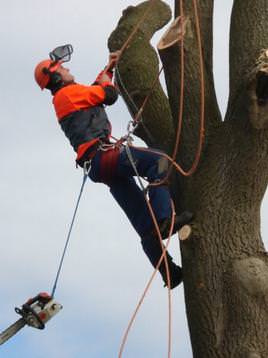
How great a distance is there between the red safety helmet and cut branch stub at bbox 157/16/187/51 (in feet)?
3.40

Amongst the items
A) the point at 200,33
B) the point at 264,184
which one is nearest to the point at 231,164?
the point at 264,184

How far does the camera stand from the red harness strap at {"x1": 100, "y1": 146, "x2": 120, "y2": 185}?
17.2 ft

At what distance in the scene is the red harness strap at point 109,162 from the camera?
5250mm

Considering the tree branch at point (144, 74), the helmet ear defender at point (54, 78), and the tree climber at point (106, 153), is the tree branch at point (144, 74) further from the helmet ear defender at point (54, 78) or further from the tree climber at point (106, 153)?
the helmet ear defender at point (54, 78)

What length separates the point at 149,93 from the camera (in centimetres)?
546

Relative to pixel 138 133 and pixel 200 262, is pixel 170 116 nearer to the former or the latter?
pixel 138 133

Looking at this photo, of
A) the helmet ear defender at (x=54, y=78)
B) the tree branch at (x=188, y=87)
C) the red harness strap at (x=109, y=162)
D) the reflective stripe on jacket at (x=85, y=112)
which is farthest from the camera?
the helmet ear defender at (x=54, y=78)

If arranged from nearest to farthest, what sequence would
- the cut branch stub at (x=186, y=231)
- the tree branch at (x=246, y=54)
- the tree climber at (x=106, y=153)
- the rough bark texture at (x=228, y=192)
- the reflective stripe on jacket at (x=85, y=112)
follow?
the rough bark texture at (x=228, y=192) → the tree branch at (x=246, y=54) → the cut branch stub at (x=186, y=231) → the tree climber at (x=106, y=153) → the reflective stripe on jacket at (x=85, y=112)

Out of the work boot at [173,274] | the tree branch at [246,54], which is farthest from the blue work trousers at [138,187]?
the tree branch at [246,54]

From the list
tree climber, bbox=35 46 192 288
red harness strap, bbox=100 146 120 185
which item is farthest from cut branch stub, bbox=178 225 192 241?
red harness strap, bbox=100 146 120 185

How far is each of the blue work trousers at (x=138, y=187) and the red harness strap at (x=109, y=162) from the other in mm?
16

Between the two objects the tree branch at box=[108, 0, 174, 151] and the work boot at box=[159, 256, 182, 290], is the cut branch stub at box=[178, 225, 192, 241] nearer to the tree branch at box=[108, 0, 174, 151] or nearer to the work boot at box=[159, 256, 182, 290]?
the work boot at box=[159, 256, 182, 290]

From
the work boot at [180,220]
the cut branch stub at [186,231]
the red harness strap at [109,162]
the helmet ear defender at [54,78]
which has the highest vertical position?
the helmet ear defender at [54,78]

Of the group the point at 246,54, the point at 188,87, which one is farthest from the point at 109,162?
the point at 246,54
